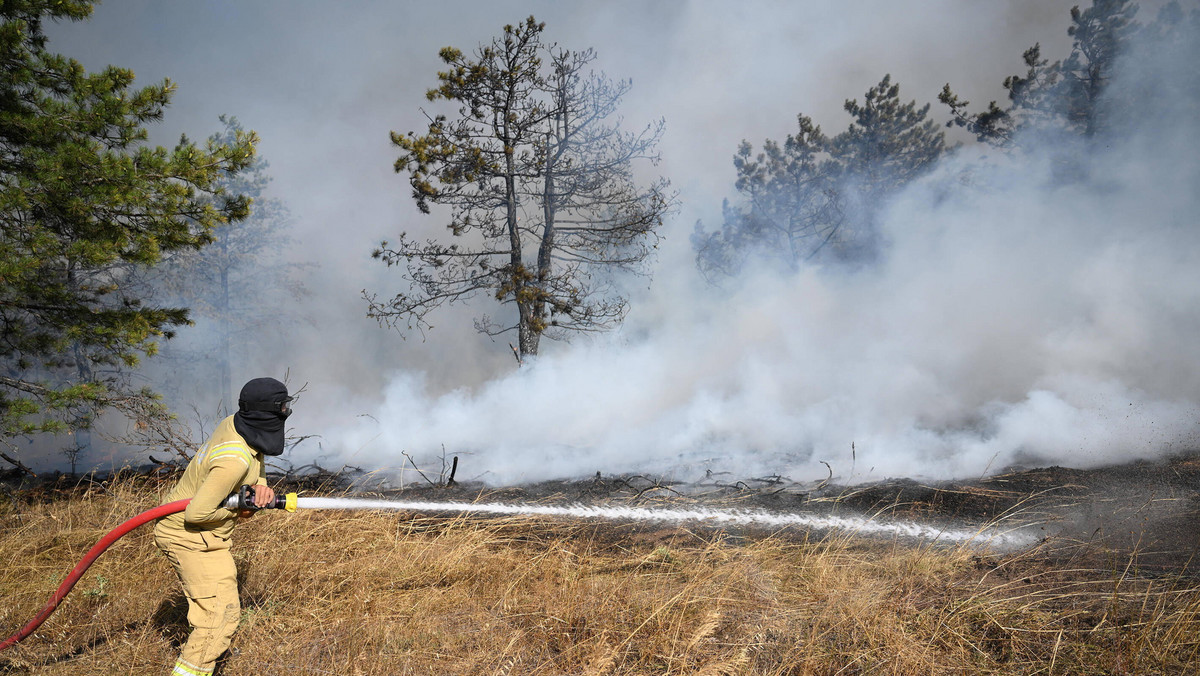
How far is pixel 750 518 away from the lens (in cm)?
651

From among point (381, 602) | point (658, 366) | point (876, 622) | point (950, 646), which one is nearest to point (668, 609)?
point (876, 622)

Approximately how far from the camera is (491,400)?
1193 cm

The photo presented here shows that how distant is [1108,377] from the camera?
10000 mm

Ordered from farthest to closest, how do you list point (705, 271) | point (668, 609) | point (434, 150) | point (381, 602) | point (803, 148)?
point (803, 148)
point (705, 271)
point (434, 150)
point (381, 602)
point (668, 609)

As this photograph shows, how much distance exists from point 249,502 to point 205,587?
60 centimetres

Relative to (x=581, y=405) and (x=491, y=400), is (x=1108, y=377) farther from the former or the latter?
(x=491, y=400)

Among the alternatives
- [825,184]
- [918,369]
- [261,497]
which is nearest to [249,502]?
[261,497]

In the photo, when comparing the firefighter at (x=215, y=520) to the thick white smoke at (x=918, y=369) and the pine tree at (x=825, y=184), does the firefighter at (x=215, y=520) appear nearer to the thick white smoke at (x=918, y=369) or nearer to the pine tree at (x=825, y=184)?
the thick white smoke at (x=918, y=369)

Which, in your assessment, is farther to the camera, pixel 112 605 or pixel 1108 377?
pixel 1108 377

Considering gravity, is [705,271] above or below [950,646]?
above

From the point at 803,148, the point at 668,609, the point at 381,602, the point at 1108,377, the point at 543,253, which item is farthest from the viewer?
the point at 803,148

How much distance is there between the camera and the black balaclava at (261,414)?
330cm

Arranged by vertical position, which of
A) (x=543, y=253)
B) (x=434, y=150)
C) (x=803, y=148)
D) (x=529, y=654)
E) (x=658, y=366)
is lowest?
(x=529, y=654)

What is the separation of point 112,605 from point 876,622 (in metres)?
5.17
